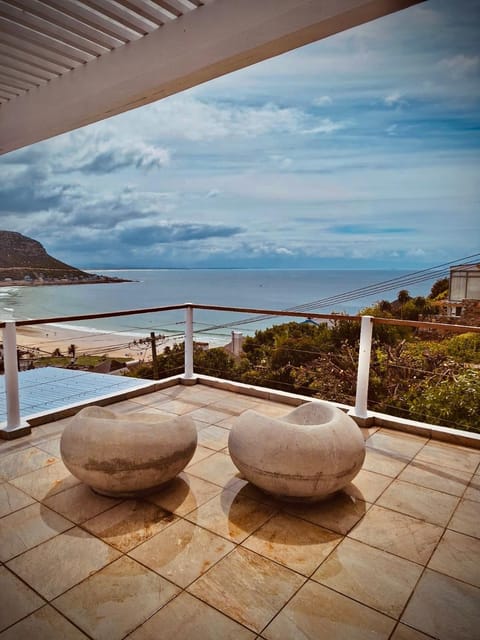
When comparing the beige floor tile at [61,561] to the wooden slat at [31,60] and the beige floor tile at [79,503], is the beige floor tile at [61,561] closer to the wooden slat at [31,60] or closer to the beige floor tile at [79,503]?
the beige floor tile at [79,503]

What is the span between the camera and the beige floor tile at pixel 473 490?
2645mm

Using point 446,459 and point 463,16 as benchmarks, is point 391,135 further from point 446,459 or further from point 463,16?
point 446,459

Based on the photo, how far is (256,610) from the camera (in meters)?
1.72

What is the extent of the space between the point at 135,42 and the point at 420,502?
129 inches

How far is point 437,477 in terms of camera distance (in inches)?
114

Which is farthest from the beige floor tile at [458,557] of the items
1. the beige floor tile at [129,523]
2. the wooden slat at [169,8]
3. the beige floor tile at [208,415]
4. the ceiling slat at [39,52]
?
the ceiling slat at [39,52]

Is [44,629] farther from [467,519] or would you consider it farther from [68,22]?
[68,22]

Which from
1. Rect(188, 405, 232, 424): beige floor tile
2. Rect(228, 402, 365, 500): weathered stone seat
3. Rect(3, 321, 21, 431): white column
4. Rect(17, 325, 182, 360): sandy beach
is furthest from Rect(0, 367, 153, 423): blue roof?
Rect(17, 325, 182, 360): sandy beach

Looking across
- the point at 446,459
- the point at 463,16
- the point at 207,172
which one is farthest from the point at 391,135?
the point at 446,459

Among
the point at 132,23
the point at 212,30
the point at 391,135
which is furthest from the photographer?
the point at 391,135

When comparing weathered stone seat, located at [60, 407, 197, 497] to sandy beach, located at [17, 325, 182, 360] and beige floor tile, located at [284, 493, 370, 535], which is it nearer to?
beige floor tile, located at [284, 493, 370, 535]

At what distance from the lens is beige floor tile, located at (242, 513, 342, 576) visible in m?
2.03

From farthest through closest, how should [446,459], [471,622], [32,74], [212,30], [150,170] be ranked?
[150,170], [446,459], [32,74], [212,30], [471,622]

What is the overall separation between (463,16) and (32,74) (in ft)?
14.4
